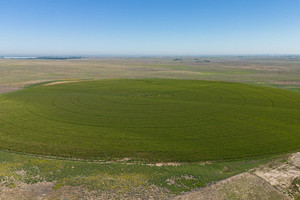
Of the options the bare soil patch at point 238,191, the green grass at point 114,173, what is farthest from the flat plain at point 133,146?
the bare soil patch at point 238,191

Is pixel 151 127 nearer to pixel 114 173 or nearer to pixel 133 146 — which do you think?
pixel 133 146

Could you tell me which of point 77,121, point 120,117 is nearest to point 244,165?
point 120,117

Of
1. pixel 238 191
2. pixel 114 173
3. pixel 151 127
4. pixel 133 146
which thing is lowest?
pixel 238 191

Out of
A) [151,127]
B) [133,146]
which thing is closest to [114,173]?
[133,146]

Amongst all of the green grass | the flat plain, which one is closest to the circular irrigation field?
the flat plain

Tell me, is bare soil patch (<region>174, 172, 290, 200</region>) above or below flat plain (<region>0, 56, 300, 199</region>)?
below

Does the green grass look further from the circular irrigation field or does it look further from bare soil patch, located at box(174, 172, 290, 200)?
the circular irrigation field

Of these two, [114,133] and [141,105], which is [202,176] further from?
[141,105]

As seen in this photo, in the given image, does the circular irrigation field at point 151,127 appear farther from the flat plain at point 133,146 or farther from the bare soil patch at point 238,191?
the bare soil patch at point 238,191
